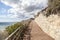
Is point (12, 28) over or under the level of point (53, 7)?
under

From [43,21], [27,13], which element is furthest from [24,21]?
[43,21]

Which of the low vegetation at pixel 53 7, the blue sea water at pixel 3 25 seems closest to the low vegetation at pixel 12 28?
the blue sea water at pixel 3 25

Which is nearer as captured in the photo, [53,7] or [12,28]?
[12,28]

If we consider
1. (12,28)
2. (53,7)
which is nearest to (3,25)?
(12,28)

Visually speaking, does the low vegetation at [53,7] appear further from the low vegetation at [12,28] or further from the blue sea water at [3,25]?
the blue sea water at [3,25]

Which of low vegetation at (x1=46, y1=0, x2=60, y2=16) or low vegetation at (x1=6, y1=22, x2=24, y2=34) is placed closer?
low vegetation at (x1=6, y1=22, x2=24, y2=34)

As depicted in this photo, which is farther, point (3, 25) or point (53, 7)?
point (53, 7)

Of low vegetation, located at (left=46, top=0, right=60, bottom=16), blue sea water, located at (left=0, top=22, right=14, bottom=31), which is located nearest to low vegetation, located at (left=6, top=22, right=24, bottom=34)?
blue sea water, located at (left=0, top=22, right=14, bottom=31)

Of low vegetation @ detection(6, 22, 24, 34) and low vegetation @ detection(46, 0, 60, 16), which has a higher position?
low vegetation @ detection(46, 0, 60, 16)

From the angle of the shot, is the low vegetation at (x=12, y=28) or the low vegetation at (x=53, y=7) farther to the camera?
the low vegetation at (x=53, y=7)

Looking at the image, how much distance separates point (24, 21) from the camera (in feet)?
16.6

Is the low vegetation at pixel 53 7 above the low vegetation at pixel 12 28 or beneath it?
above

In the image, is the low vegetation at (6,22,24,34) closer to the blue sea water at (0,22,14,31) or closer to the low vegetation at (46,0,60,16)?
the blue sea water at (0,22,14,31)

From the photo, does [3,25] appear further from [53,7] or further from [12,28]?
[53,7]
